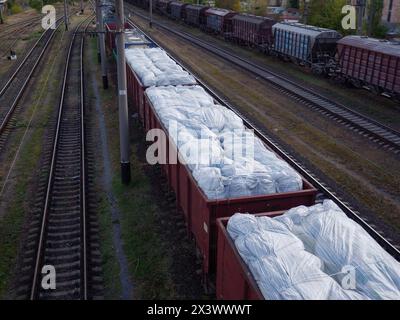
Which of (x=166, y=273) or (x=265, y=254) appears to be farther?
(x=166, y=273)

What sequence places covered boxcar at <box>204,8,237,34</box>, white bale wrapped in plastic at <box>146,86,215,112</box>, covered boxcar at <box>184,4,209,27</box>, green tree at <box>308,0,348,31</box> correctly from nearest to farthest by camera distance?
white bale wrapped in plastic at <box>146,86,215,112</box>
green tree at <box>308,0,348,31</box>
covered boxcar at <box>204,8,237,34</box>
covered boxcar at <box>184,4,209,27</box>

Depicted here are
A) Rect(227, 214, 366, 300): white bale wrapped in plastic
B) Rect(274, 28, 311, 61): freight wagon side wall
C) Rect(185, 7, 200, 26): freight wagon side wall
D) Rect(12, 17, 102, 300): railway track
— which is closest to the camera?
Rect(227, 214, 366, 300): white bale wrapped in plastic

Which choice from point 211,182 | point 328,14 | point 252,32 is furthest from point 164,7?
point 211,182

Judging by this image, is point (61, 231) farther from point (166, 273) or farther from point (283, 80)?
point (283, 80)

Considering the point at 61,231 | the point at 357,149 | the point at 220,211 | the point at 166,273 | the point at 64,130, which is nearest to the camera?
the point at 220,211

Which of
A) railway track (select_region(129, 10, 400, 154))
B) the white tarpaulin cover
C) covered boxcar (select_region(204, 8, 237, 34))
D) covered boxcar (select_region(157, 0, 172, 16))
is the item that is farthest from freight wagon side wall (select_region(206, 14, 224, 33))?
the white tarpaulin cover

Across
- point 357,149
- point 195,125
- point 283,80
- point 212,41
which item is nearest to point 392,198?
point 357,149

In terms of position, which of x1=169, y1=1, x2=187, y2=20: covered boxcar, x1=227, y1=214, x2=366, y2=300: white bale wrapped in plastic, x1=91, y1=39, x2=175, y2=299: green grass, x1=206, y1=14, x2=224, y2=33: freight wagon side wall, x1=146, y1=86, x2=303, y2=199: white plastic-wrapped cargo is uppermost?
x1=169, y1=1, x2=187, y2=20: covered boxcar

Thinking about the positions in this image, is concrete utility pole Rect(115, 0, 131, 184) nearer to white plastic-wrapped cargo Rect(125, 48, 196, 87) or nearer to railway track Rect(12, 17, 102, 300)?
railway track Rect(12, 17, 102, 300)
